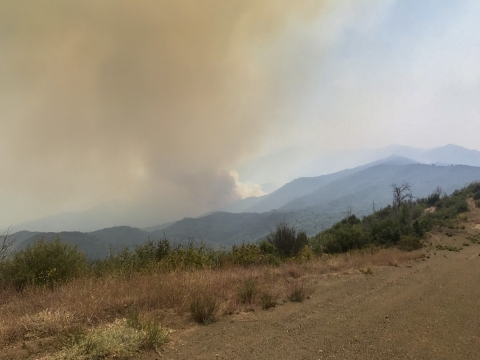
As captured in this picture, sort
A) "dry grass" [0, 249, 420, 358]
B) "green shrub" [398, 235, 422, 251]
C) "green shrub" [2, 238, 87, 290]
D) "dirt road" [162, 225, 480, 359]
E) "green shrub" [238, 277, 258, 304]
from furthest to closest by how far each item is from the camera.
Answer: "green shrub" [398, 235, 422, 251]
"green shrub" [2, 238, 87, 290]
"green shrub" [238, 277, 258, 304]
"dry grass" [0, 249, 420, 358]
"dirt road" [162, 225, 480, 359]

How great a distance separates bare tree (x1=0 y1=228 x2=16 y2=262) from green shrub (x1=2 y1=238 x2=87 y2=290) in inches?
23.7

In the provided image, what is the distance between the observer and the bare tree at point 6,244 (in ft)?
31.1

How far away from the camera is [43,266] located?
8.99m

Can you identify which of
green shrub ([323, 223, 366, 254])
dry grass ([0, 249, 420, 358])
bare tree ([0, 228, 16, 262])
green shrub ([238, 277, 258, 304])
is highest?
bare tree ([0, 228, 16, 262])

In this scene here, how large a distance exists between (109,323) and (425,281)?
11681mm

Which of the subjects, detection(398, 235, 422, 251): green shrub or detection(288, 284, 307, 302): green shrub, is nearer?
detection(288, 284, 307, 302): green shrub

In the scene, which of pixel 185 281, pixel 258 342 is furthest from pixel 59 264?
pixel 258 342

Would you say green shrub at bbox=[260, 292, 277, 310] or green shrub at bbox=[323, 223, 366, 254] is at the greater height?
green shrub at bbox=[260, 292, 277, 310]

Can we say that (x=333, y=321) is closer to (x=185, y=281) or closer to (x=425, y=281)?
(x=185, y=281)

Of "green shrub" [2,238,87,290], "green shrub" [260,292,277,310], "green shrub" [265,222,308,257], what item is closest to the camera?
"green shrub" [260,292,277,310]

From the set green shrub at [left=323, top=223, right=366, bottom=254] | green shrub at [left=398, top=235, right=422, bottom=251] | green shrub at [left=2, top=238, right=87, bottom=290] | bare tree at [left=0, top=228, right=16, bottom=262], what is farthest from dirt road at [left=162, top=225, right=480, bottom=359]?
green shrub at [left=323, top=223, right=366, bottom=254]

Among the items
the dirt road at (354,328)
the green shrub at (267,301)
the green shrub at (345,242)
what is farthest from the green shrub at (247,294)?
the green shrub at (345,242)

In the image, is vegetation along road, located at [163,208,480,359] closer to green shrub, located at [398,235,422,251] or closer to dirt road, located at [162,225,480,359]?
dirt road, located at [162,225,480,359]

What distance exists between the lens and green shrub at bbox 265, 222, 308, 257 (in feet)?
68.6
